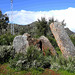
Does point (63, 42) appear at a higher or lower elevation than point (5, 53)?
higher

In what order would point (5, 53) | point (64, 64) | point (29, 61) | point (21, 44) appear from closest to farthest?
1. point (29, 61)
2. point (64, 64)
3. point (5, 53)
4. point (21, 44)

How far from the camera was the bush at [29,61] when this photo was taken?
769 cm

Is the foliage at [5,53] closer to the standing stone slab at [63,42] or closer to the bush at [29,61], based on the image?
the bush at [29,61]

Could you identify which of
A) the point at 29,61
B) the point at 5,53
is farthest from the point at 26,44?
the point at 29,61

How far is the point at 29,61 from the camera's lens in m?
8.05

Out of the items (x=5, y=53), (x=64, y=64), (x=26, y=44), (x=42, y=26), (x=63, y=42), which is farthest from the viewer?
(x=42, y=26)

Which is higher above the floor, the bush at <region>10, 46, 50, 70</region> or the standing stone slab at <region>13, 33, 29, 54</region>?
the standing stone slab at <region>13, 33, 29, 54</region>

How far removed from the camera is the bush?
7688mm

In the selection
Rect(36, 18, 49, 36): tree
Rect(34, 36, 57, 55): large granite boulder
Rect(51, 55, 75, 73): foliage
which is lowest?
Rect(51, 55, 75, 73): foliage

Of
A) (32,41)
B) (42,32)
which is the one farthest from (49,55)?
(42,32)

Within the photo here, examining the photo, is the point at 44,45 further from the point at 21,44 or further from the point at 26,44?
the point at 21,44

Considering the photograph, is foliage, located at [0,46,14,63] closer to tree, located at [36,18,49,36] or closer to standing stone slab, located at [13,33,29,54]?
standing stone slab, located at [13,33,29,54]

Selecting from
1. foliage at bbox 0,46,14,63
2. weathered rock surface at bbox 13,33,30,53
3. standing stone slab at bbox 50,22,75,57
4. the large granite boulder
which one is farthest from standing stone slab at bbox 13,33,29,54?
standing stone slab at bbox 50,22,75,57

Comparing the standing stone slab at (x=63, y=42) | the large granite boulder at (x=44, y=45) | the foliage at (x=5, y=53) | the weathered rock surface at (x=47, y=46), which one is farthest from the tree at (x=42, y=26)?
the foliage at (x=5, y=53)
